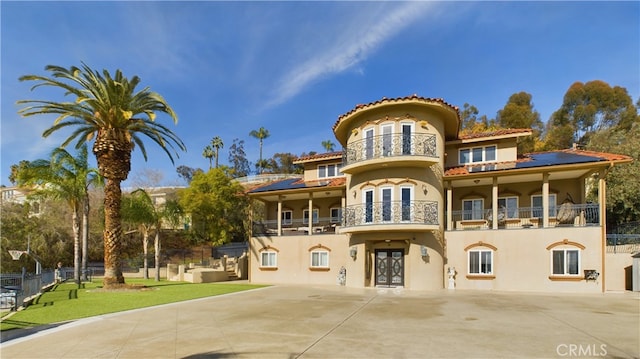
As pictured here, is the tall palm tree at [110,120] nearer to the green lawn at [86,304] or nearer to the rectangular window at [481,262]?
the green lawn at [86,304]

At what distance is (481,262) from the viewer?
71.2 ft

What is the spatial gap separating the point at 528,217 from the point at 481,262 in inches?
176

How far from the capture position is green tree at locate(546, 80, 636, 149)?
60.9 metres

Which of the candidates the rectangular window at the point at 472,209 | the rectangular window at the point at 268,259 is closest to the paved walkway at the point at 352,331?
the rectangular window at the point at 472,209

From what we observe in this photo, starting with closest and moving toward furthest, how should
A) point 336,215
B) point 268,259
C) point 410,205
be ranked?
point 410,205 < point 268,259 < point 336,215

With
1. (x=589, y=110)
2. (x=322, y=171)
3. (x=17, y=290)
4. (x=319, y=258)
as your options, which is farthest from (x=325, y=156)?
(x=589, y=110)

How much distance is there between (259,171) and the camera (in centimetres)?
8619

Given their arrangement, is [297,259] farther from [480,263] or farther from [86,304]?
[86,304]

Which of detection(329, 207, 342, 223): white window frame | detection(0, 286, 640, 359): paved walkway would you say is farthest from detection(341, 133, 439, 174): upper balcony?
detection(0, 286, 640, 359): paved walkway

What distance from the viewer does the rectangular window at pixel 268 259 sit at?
92.1 feet

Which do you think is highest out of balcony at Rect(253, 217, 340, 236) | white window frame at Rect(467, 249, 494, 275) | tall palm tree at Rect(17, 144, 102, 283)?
tall palm tree at Rect(17, 144, 102, 283)

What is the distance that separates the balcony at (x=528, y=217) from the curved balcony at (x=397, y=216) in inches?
128

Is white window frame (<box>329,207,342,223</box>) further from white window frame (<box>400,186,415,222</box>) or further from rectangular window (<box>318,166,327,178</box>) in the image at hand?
white window frame (<box>400,186,415,222</box>)

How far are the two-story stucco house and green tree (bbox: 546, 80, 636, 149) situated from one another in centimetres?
4295
